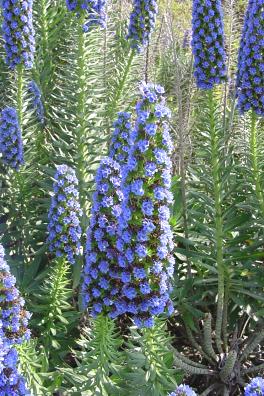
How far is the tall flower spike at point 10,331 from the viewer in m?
3.08

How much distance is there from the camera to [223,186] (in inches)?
200

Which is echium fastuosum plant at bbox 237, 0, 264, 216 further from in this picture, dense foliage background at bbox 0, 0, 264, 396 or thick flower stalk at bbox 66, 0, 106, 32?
thick flower stalk at bbox 66, 0, 106, 32

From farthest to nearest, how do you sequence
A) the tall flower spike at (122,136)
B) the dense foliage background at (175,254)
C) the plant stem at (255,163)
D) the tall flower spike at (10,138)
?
the tall flower spike at (10,138)
the plant stem at (255,163)
the tall flower spike at (122,136)
the dense foliage background at (175,254)

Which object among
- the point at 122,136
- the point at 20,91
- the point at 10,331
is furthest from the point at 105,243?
the point at 20,91

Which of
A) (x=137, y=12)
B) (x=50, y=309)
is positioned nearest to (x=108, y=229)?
(x=50, y=309)

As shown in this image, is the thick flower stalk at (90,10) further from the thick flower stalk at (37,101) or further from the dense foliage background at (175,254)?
the thick flower stalk at (37,101)

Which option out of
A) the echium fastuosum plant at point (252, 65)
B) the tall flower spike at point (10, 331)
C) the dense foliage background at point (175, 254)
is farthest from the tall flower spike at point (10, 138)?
the tall flower spike at point (10, 331)

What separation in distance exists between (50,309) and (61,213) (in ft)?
2.84

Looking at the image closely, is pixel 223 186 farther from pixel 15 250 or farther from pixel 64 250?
pixel 15 250

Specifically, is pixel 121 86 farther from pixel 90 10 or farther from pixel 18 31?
pixel 18 31

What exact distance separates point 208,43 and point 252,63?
1.19 feet

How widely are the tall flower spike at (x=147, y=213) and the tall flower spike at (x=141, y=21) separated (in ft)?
10.4

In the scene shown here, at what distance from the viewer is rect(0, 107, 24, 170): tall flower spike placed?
5145 mm

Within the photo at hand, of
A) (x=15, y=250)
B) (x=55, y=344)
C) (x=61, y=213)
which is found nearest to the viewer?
(x=61, y=213)
